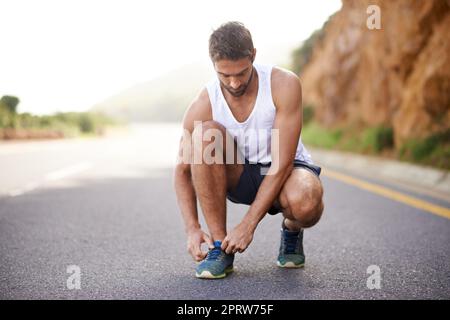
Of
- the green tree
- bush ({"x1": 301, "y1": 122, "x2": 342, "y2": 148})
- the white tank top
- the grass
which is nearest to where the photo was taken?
the white tank top

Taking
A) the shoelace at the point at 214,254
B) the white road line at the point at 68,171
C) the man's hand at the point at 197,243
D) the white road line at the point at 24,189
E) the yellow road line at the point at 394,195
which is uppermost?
the man's hand at the point at 197,243

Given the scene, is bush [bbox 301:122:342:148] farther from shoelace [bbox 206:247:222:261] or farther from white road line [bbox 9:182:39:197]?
shoelace [bbox 206:247:222:261]

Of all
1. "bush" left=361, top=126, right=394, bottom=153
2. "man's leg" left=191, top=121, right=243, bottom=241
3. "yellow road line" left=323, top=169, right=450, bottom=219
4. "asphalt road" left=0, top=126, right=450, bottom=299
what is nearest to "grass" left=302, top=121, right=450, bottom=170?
"bush" left=361, top=126, right=394, bottom=153

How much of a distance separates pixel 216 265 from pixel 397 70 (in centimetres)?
871

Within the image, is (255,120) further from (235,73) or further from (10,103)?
(10,103)

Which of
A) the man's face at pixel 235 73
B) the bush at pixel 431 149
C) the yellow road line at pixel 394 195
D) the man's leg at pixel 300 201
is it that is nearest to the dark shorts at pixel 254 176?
the man's leg at pixel 300 201

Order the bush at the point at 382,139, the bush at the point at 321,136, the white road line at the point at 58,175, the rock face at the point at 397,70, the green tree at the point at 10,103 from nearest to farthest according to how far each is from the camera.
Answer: the white road line at the point at 58,175
the rock face at the point at 397,70
the bush at the point at 382,139
the bush at the point at 321,136
the green tree at the point at 10,103

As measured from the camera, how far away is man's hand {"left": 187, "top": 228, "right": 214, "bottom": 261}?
11.0 feet

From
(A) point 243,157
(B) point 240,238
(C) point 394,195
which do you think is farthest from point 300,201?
(C) point 394,195

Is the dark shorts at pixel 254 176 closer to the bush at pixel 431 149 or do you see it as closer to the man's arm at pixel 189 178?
the man's arm at pixel 189 178

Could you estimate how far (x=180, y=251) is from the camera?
13.7 feet

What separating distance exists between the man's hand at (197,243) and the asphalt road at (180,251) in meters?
0.15

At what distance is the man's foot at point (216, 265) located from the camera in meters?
3.37

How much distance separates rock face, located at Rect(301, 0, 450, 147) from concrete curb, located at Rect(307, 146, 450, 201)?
0.79 metres
